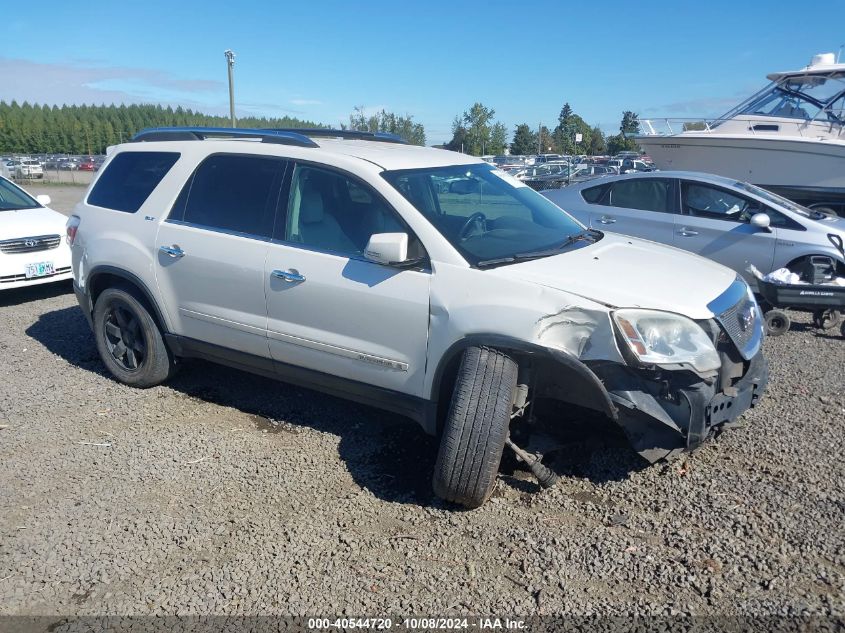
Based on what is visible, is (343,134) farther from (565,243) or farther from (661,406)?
(661,406)

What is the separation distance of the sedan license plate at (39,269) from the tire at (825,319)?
28.6 ft

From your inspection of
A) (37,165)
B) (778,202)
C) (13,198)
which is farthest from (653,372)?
(37,165)

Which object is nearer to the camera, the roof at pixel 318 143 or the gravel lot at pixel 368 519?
the gravel lot at pixel 368 519

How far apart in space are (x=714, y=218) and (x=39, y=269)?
8.11m

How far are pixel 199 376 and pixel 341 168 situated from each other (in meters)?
2.41

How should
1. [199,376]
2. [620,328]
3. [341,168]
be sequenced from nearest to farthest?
[620,328] → [341,168] → [199,376]

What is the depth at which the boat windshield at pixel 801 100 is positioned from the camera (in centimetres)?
1453

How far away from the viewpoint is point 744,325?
3.93 m

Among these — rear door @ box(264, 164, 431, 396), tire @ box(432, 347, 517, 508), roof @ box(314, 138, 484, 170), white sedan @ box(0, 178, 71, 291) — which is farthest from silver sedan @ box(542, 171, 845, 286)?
white sedan @ box(0, 178, 71, 291)

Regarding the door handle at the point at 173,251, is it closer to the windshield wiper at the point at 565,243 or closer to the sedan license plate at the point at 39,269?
the windshield wiper at the point at 565,243

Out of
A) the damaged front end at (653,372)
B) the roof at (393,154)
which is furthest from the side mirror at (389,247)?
the damaged front end at (653,372)

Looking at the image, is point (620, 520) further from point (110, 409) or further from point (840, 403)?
point (110, 409)

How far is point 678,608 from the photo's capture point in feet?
9.68

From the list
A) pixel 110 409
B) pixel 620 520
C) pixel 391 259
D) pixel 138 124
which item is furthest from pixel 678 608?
pixel 138 124
